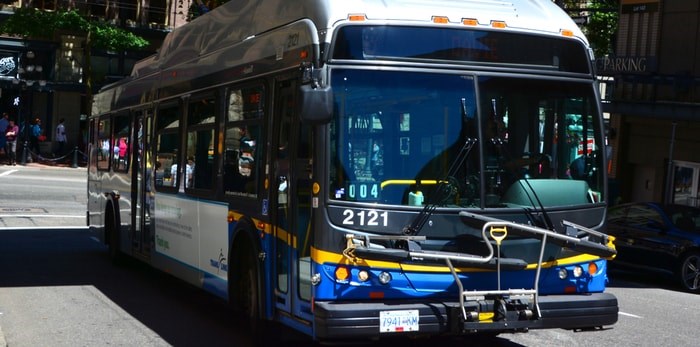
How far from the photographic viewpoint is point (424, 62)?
27.8 ft

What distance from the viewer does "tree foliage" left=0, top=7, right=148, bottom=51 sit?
143ft

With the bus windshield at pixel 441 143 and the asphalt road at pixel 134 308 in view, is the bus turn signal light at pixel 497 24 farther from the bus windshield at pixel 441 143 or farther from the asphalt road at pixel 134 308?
the asphalt road at pixel 134 308

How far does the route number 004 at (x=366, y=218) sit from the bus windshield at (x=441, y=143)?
11 centimetres

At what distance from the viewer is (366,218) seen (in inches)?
321

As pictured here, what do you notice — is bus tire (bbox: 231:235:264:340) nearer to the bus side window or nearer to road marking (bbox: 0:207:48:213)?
the bus side window

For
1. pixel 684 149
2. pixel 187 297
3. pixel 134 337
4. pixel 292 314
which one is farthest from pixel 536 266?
pixel 684 149

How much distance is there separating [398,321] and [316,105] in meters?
1.68

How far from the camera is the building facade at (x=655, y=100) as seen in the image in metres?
27.5

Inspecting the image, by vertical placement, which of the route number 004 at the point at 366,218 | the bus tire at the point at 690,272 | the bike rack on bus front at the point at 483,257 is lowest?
the bus tire at the point at 690,272

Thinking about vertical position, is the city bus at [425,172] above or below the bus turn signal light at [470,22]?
below

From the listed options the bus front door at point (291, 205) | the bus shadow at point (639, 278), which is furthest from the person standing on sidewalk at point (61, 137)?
the bus front door at point (291, 205)

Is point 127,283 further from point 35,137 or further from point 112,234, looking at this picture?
point 35,137

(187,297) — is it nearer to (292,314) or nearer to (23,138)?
(292,314)

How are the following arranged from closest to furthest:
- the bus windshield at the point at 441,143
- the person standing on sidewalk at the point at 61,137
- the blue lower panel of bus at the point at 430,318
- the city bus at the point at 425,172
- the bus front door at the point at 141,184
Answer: the blue lower panel of bus at the point at 430,318, the city bus at the point at 425,172, the bus windshield at the point at 441,143, the bus front door at the point at 141,184, the person standing on sidewalk at the point at 61,137
